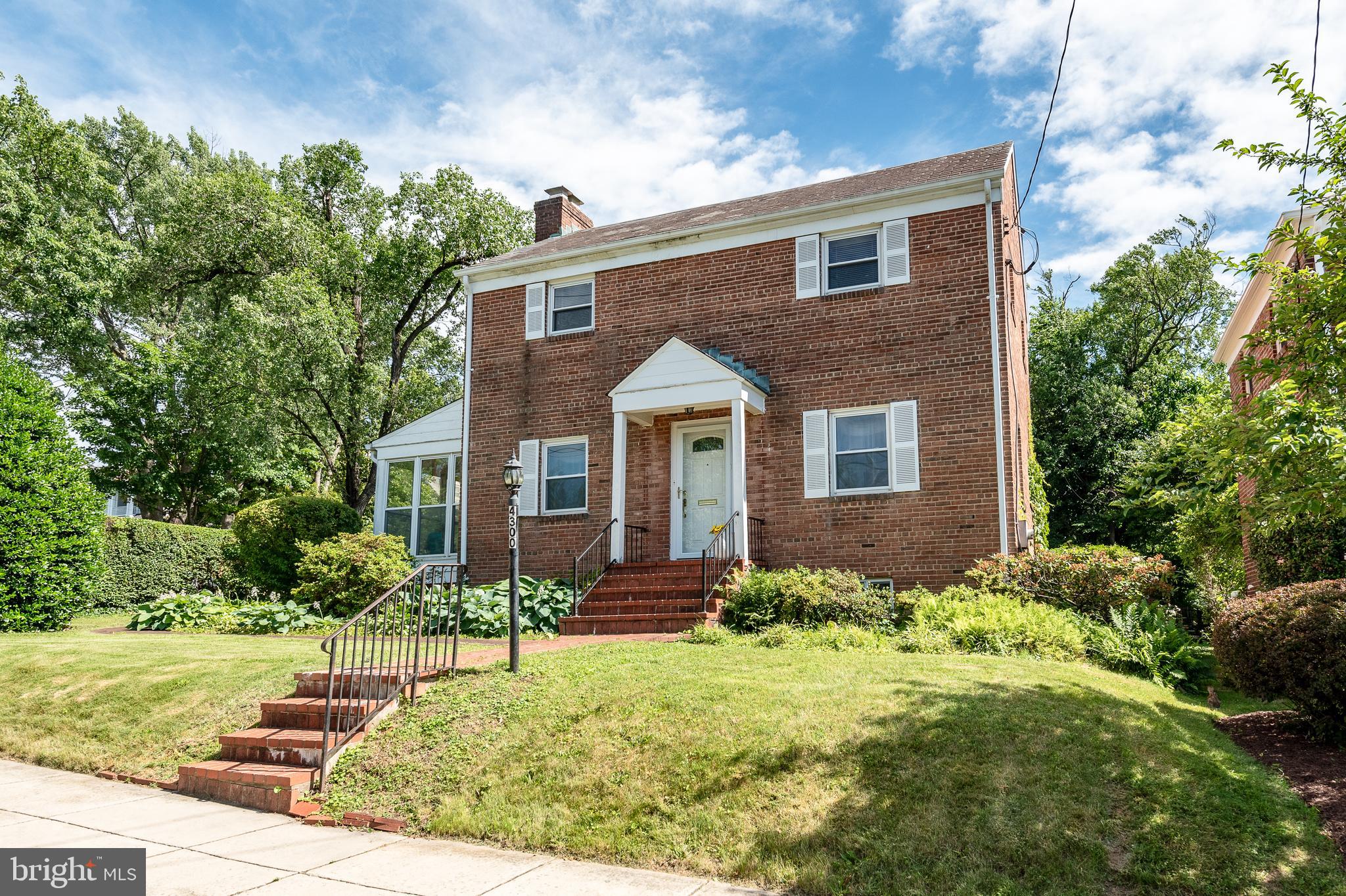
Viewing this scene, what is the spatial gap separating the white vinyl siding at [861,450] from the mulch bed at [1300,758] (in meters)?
5.65

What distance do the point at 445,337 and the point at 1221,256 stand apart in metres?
23.3

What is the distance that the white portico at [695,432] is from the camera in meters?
13.6

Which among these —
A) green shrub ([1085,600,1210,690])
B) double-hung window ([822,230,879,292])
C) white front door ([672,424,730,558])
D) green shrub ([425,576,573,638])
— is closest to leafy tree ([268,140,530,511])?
green shrub ([425,576,573,638])

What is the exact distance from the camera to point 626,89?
1127cm

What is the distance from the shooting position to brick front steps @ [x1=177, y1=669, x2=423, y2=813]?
21.7 feet

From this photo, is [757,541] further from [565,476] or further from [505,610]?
[505,610]

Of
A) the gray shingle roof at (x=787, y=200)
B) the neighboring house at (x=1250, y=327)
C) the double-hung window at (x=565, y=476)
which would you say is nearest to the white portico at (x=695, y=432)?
the double-hung window at (x=565, y=476)

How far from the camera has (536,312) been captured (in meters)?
16.6

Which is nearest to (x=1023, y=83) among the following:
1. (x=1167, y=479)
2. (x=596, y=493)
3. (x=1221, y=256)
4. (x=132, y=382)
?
(x=1221, y=256)

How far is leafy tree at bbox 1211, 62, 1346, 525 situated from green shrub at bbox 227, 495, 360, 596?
1507cm

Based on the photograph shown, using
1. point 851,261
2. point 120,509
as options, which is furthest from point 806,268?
point 120,509

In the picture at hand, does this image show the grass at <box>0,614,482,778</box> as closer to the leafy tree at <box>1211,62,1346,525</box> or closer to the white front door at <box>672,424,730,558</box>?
the white front door at <box>672,424,730,558</box>

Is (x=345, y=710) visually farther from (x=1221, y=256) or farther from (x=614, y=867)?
(x=1221, y=256)

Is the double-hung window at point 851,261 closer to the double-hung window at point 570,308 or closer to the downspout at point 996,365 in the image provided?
the downspout at point 996,365
